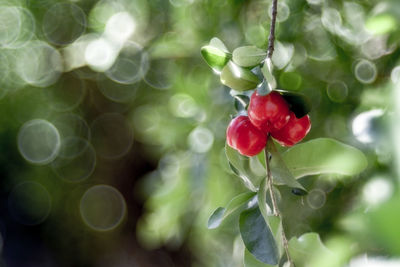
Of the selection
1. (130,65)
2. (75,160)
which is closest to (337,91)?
(130,65)

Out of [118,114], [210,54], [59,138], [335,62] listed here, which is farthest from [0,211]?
[210,54]

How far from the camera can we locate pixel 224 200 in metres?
1.39

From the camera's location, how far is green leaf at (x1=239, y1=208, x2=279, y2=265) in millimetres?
692

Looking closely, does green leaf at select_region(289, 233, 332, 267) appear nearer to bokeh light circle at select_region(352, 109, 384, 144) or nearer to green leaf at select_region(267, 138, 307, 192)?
green leaf at select_region(267, 138, 307, 192)

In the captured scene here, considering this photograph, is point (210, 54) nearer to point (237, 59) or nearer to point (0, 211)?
point (237, 59)

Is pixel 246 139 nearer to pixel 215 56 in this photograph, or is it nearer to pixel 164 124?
pixel 215 56

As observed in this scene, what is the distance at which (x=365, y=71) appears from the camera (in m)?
1.39

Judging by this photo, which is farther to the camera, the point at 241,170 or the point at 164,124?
the point at 164,124

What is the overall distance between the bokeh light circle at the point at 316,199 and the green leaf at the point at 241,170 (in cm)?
73

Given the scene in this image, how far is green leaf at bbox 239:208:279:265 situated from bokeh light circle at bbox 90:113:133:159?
8.90 feet

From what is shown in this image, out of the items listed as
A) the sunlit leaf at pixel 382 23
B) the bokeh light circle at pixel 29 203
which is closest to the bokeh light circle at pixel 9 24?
the bokeh light circle at pixel 29 203

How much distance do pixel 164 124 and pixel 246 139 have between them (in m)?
0.94

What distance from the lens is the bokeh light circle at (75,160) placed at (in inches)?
140

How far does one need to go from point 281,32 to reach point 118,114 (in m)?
2.25
